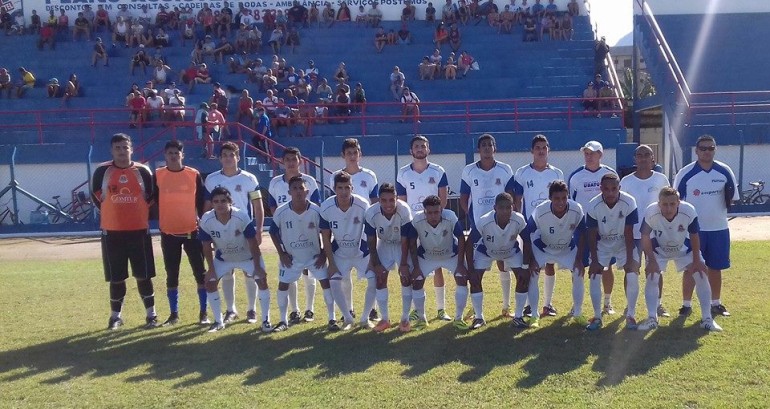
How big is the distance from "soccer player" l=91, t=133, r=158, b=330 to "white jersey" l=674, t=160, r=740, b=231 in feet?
18.4

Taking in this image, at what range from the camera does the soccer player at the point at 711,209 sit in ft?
25.4

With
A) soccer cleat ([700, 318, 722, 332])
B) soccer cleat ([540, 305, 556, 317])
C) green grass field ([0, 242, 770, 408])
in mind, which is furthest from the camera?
soccer cleat ([540, 305, 556, 317])

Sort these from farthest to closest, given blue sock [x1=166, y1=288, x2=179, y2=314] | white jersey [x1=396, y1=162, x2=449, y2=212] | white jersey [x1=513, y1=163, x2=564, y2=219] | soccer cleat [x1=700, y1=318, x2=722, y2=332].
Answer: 1. white jersey [x1=396, y1=162, x2=449, y2=212]
2. white jersey [x1=513, y1=163, x2=564, y2=219]
3. blue sock [x1=166, y1=288, x2=179, y2=314]
4. soccer cleat [x1=700, y1=318, x2=722, y2=332]

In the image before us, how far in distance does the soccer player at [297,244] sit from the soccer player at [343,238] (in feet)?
0.35

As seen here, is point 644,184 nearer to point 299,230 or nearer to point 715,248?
point 715,248

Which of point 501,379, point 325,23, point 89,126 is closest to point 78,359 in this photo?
point 501,379

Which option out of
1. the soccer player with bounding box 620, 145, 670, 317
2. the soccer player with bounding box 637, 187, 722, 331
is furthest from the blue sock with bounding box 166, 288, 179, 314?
the soccer player with bounding box 620, 145, 670, 317

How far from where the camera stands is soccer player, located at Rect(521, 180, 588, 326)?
7445 millimetres

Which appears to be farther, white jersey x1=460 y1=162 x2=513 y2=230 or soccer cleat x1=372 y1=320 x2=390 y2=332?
white jersey x1=460 y1=162 x2=513 y2=230

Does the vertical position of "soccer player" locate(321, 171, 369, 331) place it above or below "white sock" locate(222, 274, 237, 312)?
above

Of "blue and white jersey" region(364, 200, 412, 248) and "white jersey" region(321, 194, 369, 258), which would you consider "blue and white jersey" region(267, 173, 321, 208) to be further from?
"blue and white jersey" region(364, 200, 412, 248)

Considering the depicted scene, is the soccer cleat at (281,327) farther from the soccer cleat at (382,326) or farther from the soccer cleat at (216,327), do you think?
the soccer cleat at (382,326)

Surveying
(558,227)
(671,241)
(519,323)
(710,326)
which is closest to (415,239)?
(519,323)

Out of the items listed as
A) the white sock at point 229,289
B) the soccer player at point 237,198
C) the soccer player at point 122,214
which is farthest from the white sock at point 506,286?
Result: the soccer player at point 122,214
